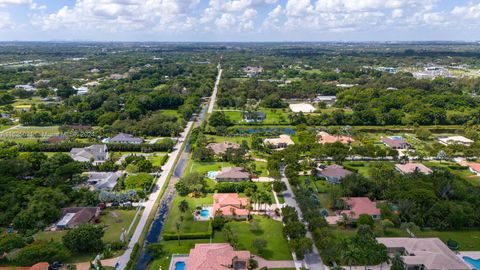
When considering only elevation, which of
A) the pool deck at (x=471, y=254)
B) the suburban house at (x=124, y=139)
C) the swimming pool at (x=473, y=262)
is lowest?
the swimming pool at (x=473, y=262)

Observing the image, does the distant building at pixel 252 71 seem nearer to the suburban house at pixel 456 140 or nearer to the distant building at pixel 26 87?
the distant building at pixel 26 87

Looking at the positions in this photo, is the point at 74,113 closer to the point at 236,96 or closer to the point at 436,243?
the point at 236,96

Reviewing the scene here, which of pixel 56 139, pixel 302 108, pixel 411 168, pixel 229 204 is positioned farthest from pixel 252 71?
pixel 229 204

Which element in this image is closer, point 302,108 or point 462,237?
point 462,237

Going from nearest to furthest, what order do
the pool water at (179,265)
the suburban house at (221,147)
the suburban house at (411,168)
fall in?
the pool water at (179,265), the suburban house at (411,168), the suburban house at (221,147)

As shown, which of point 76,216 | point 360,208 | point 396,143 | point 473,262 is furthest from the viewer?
point 396,143

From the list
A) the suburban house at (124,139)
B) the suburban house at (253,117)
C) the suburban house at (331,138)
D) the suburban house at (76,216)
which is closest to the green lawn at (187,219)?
the suburban house at (76,216)

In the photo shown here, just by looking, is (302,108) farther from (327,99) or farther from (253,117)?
(253,117)
